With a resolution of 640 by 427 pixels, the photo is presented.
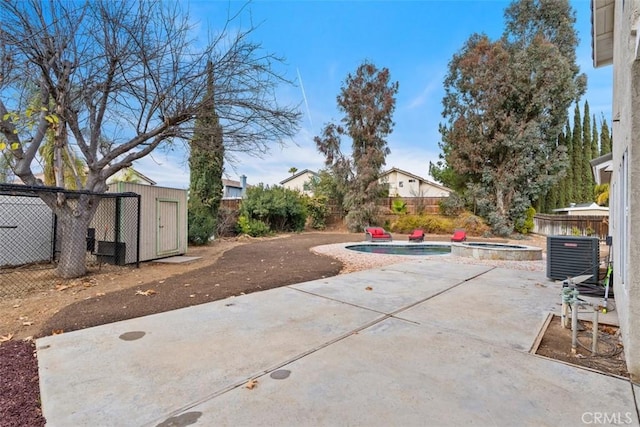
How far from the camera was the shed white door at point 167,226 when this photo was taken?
30.6 ft

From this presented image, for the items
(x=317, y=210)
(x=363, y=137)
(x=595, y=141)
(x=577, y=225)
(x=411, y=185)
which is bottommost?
(x=577, y=225)

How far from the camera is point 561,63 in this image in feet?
54.5

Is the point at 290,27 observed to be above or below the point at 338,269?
above

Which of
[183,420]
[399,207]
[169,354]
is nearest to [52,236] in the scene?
[169,354]

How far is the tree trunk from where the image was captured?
21.9 ft

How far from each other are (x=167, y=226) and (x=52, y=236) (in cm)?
280

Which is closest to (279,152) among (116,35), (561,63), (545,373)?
(116,35)

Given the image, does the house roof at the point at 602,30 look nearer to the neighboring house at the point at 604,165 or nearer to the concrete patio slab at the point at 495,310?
the neighboring house at the point at 604,165

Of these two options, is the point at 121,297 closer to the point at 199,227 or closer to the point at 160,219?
the point at 160,219

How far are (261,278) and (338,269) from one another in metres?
2.10

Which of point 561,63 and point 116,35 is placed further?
point 561,63

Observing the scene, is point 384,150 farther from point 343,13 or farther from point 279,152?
point 279,152

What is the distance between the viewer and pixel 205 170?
1525cm

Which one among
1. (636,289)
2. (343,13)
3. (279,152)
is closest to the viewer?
(636,289)
